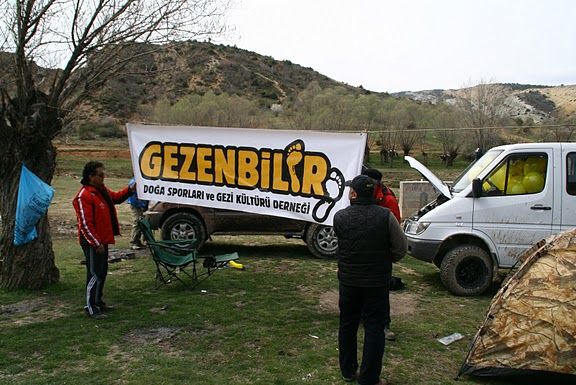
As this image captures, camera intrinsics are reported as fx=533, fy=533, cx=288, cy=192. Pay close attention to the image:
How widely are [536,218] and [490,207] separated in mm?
625

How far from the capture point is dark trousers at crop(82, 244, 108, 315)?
605 centimetres

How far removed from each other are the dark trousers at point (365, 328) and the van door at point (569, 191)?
4.12 metres

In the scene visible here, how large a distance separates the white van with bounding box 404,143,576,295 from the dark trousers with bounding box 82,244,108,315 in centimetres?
425

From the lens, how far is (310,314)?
6.45 metres

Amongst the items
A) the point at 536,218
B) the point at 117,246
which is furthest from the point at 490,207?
the point at 117,246

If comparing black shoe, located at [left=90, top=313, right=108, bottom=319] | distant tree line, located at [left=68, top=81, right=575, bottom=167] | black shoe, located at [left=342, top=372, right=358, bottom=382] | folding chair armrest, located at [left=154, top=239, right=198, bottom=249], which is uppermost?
distant tree line, located at [left=68, top=81, right=575, bottom=167]

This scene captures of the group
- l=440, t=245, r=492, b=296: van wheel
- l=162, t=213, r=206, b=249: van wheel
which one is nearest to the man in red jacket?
l=162, t=213, r=206, b=249: van wheel

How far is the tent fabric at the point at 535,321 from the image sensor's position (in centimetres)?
442

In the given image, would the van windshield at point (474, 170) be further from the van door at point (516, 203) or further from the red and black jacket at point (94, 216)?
the red and black jacket at point (94, 216)

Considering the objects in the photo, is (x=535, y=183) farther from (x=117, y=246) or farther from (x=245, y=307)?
(x=117, y=246)

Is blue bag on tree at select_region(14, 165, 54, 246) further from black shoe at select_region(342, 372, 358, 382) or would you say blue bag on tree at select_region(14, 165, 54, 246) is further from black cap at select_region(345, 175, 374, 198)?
black shoe at select_region(342, 372, 358, 382)

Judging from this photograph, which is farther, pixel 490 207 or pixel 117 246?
pixel 117 246

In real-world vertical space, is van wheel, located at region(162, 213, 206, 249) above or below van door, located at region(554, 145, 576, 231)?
below

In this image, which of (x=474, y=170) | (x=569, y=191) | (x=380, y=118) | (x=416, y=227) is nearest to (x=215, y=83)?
(x=380, y=118)
